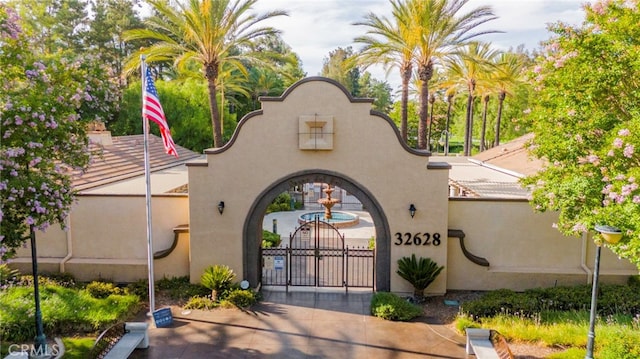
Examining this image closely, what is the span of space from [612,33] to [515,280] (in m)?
7.92

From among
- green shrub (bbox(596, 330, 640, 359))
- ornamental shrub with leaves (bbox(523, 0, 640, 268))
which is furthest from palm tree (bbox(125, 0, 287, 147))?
green shrub (bbox(596, 330, 640, 359))

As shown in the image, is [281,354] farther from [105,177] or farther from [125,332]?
[105,177]

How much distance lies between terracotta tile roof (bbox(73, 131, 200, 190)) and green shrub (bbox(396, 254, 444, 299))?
399 inches

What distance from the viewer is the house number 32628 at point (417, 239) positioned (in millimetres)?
13680

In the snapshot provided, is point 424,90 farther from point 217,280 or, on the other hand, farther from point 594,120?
point 217,280

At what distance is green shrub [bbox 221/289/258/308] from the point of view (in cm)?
1312

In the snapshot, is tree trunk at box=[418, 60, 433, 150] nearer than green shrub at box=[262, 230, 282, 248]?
Yes

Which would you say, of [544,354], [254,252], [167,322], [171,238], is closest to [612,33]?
[544,354]

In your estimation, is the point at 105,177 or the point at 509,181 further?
the point at 509,181

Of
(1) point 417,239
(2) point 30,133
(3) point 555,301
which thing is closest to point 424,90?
(1) point 417,239

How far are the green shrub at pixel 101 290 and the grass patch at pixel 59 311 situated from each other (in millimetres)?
268

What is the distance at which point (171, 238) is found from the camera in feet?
49.1

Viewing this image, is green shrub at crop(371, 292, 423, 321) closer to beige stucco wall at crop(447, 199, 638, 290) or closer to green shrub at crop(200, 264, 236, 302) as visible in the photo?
beige stucco wall at crop(447, 199, 638, 290)

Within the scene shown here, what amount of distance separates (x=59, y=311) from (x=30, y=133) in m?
5.35
